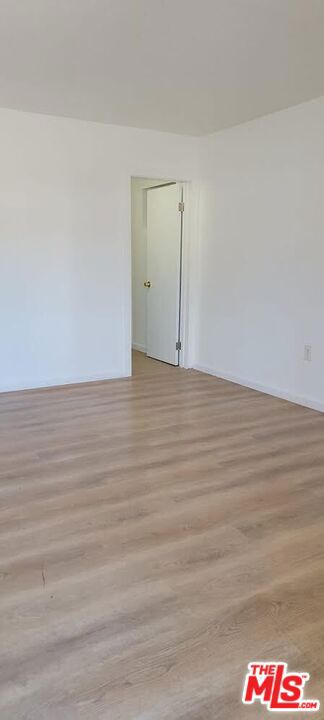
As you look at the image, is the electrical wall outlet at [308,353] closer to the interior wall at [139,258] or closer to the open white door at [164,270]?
the open white door at [164,270]

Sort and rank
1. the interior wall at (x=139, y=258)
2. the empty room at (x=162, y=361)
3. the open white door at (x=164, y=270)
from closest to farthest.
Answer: the empty room at (x=162, y=361)
the open white door at (x=164, y=270)
the interior wall at (x=139, y=258)

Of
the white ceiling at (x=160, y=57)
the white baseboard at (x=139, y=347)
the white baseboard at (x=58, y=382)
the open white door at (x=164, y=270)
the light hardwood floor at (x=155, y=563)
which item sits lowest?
the light hardwood floor at (x=155, y=563)

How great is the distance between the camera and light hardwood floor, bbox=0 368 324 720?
1.44 m

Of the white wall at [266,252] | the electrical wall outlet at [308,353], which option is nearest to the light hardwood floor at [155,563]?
the electrical wall outlet at [308,353]

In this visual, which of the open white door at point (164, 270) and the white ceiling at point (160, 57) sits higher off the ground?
the white ceiling at point (160, 57)

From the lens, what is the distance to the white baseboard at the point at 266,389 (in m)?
4.05

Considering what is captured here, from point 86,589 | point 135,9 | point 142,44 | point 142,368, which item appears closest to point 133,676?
point 86,589

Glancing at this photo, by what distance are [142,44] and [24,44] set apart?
690 mm

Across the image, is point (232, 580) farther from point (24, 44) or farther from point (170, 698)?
point (24, 44)

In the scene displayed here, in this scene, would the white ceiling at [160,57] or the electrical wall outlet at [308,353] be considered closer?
the white ceiling at [160,57]

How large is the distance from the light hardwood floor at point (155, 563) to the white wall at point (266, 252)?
2.79 ft

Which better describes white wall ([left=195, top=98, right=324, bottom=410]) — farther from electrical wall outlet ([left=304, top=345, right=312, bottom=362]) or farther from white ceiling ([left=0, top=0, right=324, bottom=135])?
white ceiling ([left=0, top=0, right=324, bottom=135])

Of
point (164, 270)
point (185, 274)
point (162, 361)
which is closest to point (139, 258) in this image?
point (164, 270)

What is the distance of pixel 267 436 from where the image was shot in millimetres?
3416
